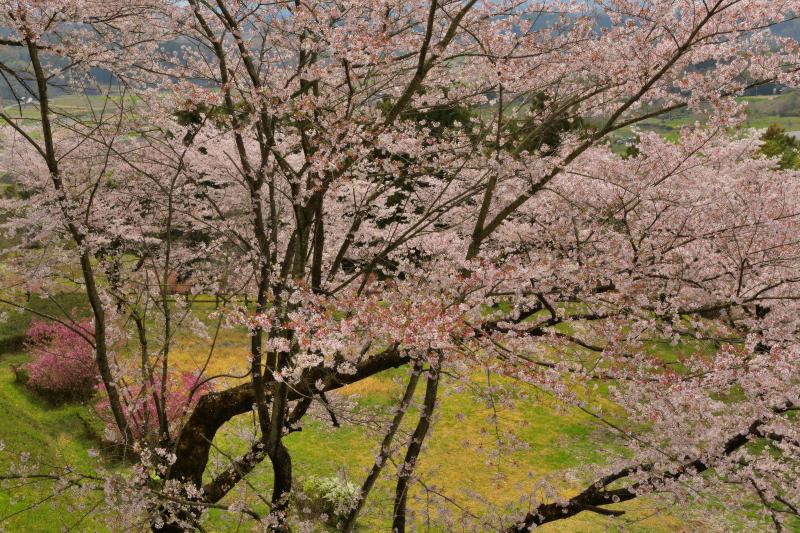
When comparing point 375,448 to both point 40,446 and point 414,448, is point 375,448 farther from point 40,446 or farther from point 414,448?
point 40,446

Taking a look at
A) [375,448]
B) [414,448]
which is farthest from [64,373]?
[414,448]

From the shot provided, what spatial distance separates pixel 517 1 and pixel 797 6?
2.55m

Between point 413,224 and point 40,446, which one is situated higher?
point 413,224

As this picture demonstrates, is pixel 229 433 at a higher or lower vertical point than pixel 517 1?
lower

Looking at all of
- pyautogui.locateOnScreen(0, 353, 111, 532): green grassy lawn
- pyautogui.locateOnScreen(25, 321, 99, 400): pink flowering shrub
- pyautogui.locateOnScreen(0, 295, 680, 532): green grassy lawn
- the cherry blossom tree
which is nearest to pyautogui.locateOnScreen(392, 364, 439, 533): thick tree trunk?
the cherry blossom tree

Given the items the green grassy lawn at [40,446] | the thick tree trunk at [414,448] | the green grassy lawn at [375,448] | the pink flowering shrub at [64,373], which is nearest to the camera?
the thick tree trunk at [414,448]

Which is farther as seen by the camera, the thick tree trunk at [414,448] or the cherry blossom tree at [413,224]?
the thick tree trunk at [414,448]

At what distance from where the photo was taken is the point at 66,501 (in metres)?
8.55

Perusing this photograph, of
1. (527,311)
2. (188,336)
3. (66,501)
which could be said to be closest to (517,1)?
(527,311)

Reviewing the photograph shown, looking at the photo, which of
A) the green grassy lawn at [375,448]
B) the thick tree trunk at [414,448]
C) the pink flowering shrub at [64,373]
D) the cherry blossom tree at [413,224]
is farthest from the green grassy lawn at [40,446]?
the thick tree trunk at [414,448]

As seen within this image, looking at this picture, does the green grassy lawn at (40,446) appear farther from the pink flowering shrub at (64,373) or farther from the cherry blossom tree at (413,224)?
the cherry blossom tree at (413,224)

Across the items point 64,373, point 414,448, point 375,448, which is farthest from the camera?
point 64,373

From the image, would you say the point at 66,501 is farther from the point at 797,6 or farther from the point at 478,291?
the point at 797,6

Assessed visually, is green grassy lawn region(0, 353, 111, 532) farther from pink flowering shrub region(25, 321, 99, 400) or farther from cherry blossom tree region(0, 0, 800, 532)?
cherry blossom tree region(0, 0, 800, 532)
